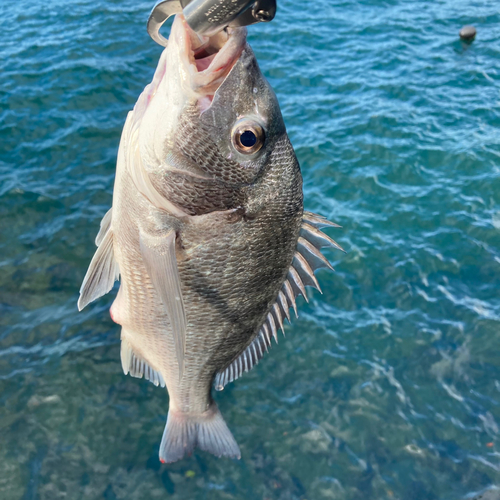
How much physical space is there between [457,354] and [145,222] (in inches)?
190

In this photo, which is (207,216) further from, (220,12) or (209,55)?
(220,12)

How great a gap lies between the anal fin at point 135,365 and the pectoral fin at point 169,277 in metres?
1.13

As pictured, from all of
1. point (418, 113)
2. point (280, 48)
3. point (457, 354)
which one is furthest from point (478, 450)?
point (280, 48)

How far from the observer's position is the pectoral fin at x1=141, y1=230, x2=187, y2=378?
94.2 inches

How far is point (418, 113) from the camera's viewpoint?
9.18 metres

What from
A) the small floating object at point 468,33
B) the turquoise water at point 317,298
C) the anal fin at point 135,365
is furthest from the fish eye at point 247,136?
the small floating object at point 468,33

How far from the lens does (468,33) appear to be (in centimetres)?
1088

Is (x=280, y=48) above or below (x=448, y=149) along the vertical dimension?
above

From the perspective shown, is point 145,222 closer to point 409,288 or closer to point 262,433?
point 262,433

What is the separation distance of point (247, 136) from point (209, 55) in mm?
384

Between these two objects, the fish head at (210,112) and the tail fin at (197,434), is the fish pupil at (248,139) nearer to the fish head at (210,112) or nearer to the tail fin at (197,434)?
the fish head at (210,112)

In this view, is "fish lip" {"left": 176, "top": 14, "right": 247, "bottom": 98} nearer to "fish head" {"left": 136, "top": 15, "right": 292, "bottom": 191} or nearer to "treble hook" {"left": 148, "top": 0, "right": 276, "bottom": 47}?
"fish head" {"left": 136, "top": 15, "right": 292, "bottom": 191}

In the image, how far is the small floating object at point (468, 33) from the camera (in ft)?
35.7

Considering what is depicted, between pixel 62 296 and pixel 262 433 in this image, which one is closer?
pixel 262 433
